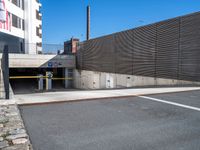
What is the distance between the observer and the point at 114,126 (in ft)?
13.2

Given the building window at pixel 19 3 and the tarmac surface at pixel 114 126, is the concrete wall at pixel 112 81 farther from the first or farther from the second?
the building window at pixel 19 3

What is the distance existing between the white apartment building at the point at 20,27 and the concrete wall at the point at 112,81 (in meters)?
7.27

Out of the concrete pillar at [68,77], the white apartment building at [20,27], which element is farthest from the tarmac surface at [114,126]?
the concrete pillar at [68,77]

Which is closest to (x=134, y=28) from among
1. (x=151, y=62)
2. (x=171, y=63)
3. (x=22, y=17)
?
(x=151, y=62)

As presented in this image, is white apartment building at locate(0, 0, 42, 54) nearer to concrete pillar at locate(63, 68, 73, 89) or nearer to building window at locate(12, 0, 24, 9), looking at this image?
building window at locate(12, 0, 24, 9)

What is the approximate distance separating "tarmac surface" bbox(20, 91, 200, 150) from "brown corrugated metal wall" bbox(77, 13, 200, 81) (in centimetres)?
750

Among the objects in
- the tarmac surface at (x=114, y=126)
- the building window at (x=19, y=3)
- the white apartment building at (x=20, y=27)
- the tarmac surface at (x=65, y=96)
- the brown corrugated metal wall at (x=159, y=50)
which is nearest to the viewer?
the tarmac surface at (x=114, y=126)

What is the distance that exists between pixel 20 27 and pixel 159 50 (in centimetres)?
2227

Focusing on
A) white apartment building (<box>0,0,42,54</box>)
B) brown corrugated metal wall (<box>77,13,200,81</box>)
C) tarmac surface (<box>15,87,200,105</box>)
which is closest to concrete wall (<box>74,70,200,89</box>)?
brown corrugated metal wall (<box>77,13,200,81</box>)

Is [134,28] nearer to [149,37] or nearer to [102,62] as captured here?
[149,37]

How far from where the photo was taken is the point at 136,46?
17.1m

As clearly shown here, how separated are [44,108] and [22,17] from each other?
28.1 meters

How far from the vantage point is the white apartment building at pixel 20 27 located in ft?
81.0

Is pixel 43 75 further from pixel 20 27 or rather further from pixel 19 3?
pixel 19 3
